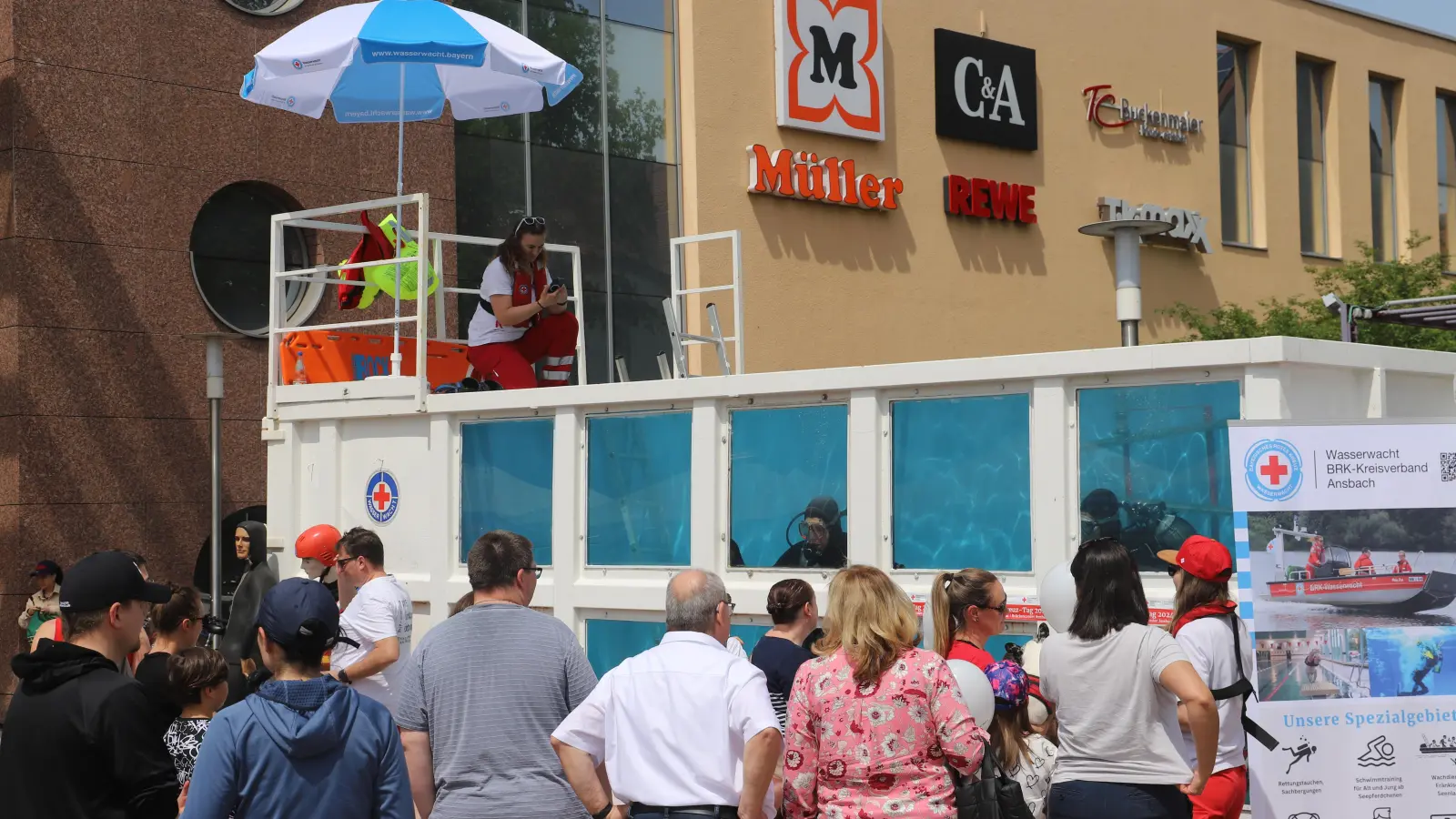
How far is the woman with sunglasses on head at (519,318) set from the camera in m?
10.5

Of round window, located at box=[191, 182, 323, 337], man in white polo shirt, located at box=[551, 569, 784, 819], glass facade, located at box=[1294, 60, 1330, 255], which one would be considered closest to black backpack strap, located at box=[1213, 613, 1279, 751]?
man in white polo shirt, located at box=[551, 569, 784, 819]

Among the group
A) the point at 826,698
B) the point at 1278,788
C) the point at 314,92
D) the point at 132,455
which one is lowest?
the point at 1278,788

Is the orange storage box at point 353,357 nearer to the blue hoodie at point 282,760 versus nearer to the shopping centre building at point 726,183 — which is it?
the shopping centre building at point 726,183

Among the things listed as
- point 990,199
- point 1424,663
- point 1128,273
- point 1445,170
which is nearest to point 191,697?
point 1424,663

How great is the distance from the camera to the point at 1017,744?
18.8 ft

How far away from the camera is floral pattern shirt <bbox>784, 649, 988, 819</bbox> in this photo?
16.3 ft

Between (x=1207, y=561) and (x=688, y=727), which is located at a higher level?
(x=1207, y=561)

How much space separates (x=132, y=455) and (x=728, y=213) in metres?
8.02

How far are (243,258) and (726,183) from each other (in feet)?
21.0

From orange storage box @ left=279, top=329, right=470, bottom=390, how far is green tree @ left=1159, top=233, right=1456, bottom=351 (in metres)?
15.1

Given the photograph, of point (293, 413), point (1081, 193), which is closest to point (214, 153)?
point (293, 413)

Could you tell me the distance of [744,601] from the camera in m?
8.40

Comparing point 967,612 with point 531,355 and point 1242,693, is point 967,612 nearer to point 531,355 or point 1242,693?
point 1242,693

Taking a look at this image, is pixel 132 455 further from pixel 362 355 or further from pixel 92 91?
pixel 362 355
